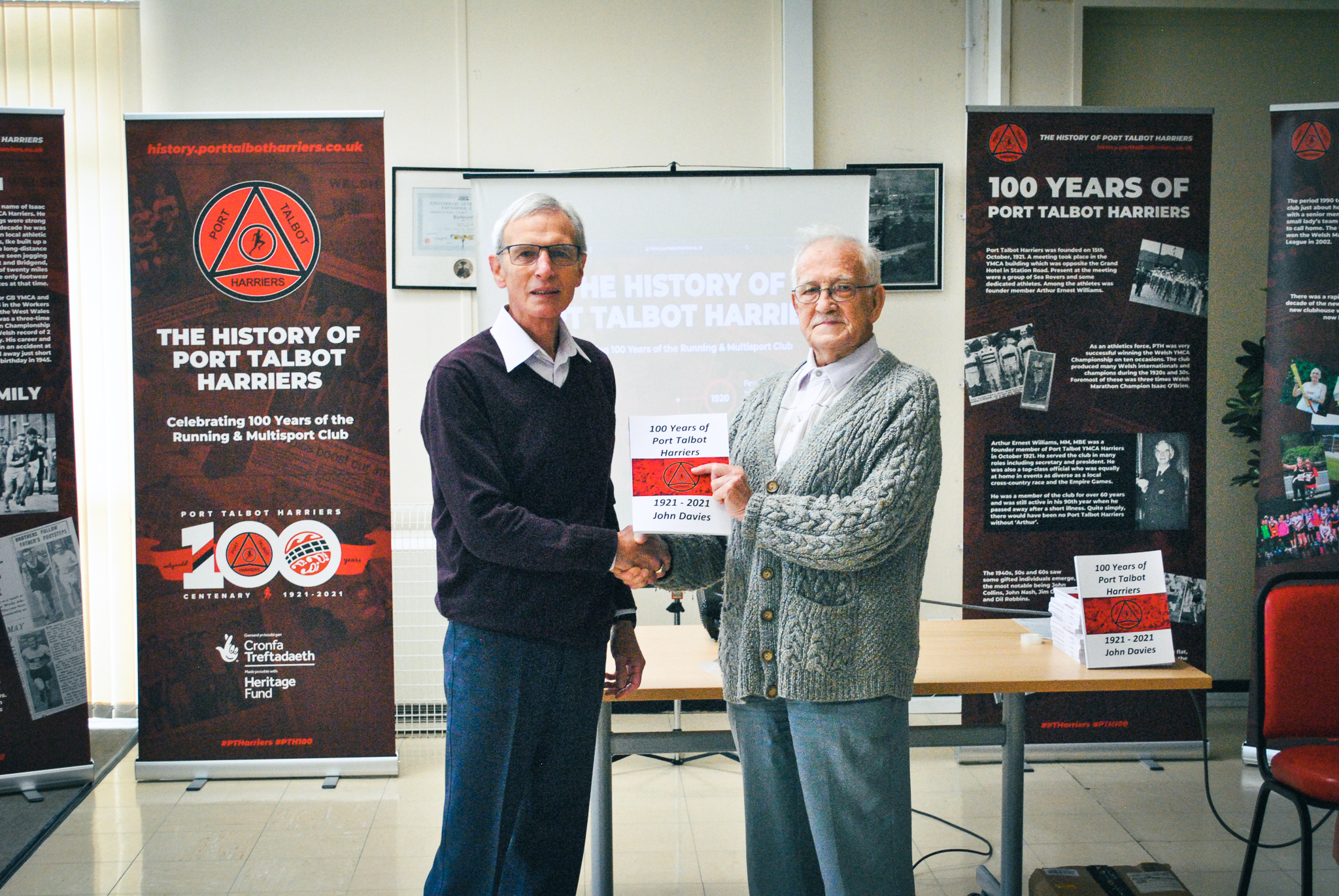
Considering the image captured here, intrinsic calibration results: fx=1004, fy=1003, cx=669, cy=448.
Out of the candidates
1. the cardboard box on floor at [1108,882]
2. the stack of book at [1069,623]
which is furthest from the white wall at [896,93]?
the cardboard box on floor at [1108,882]

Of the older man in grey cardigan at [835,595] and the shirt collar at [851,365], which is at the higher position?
the shirt collar at [851,365]

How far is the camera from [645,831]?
10.8ft

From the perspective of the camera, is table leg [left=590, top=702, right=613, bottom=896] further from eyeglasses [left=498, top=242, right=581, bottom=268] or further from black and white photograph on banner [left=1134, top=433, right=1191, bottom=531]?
black and white photograph on banner [left=1134, top=433, right=1191, bottom=531]

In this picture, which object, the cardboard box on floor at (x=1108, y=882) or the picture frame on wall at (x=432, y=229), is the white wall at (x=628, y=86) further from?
the cardboard box on floor at (x=1108, y=882)

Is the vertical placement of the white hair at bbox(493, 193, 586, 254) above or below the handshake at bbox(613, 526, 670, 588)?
above

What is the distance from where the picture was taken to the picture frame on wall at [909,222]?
14.4 feet

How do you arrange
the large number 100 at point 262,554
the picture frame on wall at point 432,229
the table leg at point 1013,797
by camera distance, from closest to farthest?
the table leg at point 1013,797
the large number 100 at point 262,554
the picture frame on wall at point 432,229

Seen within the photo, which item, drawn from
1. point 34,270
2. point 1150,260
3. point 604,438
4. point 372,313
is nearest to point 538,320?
point 604,438

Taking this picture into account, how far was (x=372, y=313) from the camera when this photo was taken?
3.53 m

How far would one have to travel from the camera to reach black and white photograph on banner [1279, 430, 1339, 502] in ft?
11.9

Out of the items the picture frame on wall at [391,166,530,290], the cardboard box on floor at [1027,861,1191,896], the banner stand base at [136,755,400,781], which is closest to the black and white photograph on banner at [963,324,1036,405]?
the cardboard box on floor at [1027,861,1191,896]

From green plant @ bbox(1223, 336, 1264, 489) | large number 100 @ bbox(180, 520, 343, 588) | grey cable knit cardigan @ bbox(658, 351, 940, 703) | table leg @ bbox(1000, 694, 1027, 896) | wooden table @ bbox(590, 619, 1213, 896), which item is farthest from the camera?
green plant @ bbox(1223, 336, 1264, 489)

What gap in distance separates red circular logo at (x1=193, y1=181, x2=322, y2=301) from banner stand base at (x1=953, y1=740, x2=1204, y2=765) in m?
3.09

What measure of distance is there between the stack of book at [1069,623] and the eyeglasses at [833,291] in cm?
113
